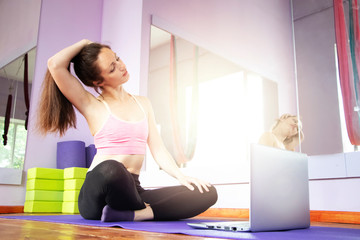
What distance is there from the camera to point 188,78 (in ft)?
11.8

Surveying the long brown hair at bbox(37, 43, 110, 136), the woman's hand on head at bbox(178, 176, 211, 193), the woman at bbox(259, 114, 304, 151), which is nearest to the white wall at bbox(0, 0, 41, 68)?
the long brown hair at bbox(37, 43, 110, 136)

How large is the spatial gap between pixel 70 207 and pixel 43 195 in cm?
22

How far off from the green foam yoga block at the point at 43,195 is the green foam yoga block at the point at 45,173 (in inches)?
4.2

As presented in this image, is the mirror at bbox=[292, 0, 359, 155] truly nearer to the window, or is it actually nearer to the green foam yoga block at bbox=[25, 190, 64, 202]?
the green foam yoga block at bbox=[25, 190, 64, 202]

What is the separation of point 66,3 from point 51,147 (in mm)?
1324

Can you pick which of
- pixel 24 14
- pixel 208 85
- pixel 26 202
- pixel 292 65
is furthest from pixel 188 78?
pixel 26 202

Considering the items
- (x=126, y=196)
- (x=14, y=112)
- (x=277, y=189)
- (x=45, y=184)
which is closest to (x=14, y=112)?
(x=14, y=112)

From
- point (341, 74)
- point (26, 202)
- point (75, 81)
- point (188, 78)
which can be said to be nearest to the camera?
point (75, 81)

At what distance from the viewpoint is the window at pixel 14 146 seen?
270 centimetres

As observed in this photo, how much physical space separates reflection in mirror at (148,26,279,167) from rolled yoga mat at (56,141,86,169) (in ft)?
2.51

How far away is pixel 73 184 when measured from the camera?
252cm

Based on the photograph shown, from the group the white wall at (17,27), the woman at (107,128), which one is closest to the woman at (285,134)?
the woman at (107,128)

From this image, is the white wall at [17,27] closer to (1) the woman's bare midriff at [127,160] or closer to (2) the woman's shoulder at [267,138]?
(1) the woman's bare midriff at [127,160]

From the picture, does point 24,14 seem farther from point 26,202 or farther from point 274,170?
point 274,170
